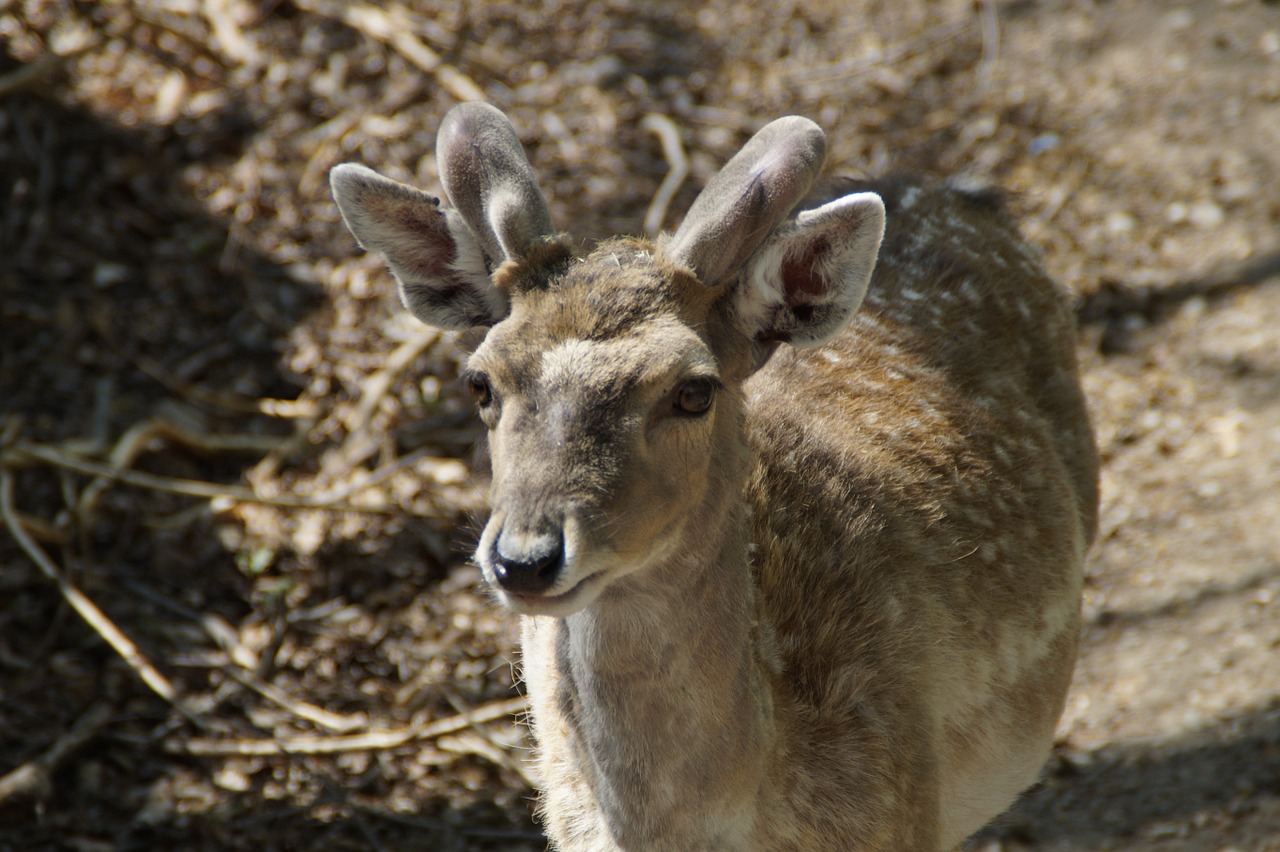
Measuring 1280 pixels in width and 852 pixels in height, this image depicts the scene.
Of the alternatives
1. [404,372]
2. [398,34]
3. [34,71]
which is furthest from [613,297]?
[34,71]

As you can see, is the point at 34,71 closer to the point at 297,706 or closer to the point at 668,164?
the point at 668,164

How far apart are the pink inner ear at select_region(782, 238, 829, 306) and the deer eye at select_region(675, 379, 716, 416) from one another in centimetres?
39

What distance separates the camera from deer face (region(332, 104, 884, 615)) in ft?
8.27

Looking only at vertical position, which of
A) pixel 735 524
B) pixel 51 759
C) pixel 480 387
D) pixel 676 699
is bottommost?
pixel 51 759

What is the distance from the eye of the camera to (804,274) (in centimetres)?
299

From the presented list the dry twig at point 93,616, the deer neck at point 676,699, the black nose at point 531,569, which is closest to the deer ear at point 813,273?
the deer neck at point 676,699

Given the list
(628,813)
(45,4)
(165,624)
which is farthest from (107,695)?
(45,4)

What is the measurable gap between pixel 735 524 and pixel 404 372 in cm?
356

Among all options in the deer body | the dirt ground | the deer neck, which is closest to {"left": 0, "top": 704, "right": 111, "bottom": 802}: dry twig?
the dirt ground

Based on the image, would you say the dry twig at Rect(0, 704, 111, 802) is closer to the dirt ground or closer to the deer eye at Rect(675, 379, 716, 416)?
→ the dirt ground

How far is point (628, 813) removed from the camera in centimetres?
296

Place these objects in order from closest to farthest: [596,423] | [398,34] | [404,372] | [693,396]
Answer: [596,423], [693,396], [404,372], [398,34]

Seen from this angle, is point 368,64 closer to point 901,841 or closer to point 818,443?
point 818,443

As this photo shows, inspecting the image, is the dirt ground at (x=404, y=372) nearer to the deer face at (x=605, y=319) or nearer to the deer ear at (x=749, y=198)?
the deer face at (x=605, y=319)
